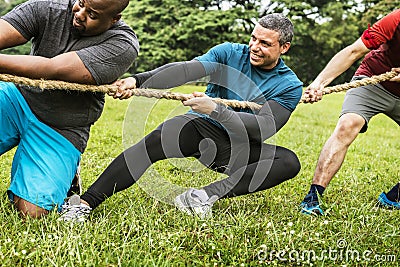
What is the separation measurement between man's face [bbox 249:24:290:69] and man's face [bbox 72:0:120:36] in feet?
3.15

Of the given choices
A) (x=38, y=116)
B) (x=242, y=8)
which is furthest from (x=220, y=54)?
(x=242, y=8)

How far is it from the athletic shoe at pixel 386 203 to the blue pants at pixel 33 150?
246cm

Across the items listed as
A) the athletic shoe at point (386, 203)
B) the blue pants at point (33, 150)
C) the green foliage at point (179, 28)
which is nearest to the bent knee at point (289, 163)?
the athletic shoe at point (386, 203)

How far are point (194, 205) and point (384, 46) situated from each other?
2.08m

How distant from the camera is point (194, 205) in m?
3.35

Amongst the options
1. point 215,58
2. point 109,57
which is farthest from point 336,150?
point 109,57

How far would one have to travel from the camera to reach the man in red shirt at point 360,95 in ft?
12.7

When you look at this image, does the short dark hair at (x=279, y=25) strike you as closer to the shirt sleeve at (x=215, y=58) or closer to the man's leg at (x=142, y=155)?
the shirt sleeve at (x=215, y=58)

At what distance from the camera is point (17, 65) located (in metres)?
2.84

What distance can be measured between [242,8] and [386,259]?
27.2m

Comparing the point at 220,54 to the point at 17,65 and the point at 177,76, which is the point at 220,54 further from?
the point at 17,65

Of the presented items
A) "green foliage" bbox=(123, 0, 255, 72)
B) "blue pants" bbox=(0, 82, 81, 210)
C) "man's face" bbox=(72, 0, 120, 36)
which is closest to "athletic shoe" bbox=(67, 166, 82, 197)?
"blue pants" bbox=(0, 82, 81, 210)

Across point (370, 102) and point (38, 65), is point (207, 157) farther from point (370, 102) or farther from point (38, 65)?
point (370, 102)

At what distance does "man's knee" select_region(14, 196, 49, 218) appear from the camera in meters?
3.09
